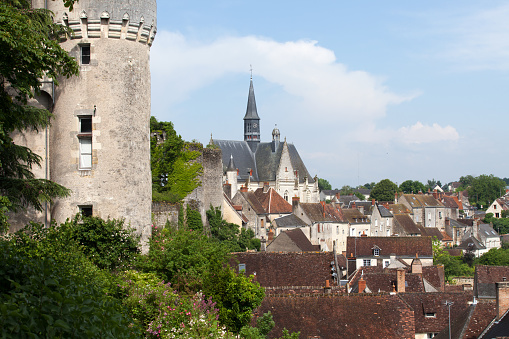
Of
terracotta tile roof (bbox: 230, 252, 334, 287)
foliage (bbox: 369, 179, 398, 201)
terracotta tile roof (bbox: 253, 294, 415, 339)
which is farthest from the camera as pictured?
foliage (bbox: 369, 179, 398, 201)

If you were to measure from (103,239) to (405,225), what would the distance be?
87877 millimetres

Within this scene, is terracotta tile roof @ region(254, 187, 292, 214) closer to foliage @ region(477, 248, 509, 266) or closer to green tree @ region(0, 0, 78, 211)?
foliage @ region(477, 248, 509, 266)

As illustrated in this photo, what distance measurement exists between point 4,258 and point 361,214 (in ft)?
321

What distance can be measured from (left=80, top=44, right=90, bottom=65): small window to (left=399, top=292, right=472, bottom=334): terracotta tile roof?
1851 centimetres

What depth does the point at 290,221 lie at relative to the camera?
85.4 m

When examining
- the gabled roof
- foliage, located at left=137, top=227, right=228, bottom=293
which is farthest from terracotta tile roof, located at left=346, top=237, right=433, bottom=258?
foliage, located at left=137, top=227, right=228, bottom=293

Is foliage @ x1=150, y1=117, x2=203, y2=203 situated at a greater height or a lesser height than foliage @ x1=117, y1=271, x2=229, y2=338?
greater

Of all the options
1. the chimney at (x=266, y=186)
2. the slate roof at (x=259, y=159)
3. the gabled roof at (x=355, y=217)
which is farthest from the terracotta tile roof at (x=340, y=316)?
the slate roof at (x=259, y=159)

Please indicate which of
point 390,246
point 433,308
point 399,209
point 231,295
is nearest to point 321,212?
point 390,246

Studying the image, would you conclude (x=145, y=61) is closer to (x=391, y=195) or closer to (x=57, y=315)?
(x=57, y=315)

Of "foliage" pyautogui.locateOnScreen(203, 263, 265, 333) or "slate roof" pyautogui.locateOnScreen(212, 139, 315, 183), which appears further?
"slate roof" pyautogui.locateOnScreen(212, 139, 315, 183)

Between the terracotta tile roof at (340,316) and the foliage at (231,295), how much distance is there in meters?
6.59

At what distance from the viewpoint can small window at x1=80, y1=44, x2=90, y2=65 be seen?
16.8 m

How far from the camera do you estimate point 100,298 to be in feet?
27.2
